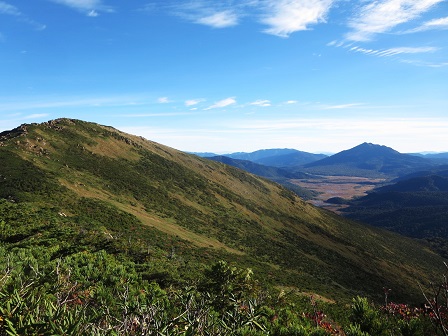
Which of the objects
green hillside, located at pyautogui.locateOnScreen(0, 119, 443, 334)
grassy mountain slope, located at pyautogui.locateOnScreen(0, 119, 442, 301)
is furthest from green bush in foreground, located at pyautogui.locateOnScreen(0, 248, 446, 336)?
grassy mountain slope, located at pyautogui.locateOnScreen(0, 119, 442, 301)

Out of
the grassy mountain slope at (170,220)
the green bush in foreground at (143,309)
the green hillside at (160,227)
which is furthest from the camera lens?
the grassy mountain slope at (170,220)

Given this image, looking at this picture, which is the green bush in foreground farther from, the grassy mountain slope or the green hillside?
the grassy mountain slope

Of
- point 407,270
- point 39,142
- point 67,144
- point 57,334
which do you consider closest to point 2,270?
point 57,334

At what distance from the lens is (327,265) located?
69.2 meters

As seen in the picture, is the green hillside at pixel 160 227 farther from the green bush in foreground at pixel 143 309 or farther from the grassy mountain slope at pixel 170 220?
the green bush in foreground at pixel 143 309

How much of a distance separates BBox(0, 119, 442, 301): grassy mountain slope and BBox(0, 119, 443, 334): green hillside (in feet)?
1.02

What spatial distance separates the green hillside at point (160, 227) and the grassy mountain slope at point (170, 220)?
310 mm

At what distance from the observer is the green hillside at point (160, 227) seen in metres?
24.2

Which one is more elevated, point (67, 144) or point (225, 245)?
point (67, 144)

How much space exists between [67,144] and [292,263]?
61.6m

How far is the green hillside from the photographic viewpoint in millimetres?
24217

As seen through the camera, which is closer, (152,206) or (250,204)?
(152,206)

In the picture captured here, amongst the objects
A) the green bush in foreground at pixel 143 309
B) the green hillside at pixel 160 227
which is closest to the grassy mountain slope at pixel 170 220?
the green hillside at pixel 160 227

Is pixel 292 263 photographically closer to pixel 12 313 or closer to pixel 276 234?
pixel 276 234
